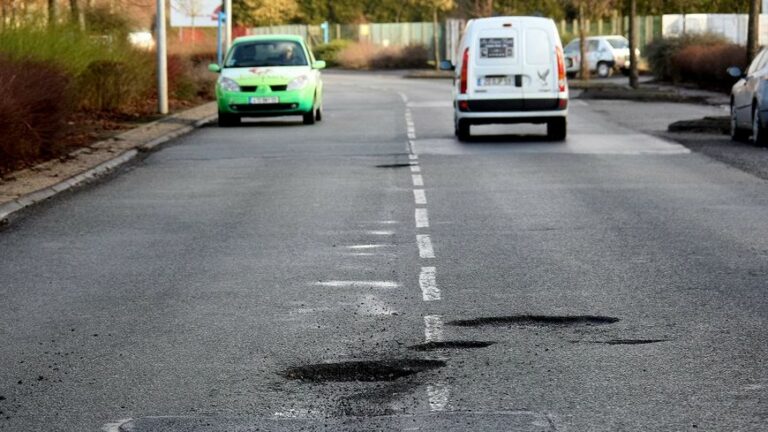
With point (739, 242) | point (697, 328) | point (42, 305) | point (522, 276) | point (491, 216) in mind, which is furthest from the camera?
point (491, 216)

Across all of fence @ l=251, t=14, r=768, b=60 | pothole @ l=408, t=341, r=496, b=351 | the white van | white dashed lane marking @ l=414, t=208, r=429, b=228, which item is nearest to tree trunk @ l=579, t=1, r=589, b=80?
fence @ l=251, t=14, r=768, b=60

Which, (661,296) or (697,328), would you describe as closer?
(697,328)

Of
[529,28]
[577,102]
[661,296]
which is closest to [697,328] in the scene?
[661,296]

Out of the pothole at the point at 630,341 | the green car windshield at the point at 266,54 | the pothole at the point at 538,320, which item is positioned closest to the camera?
the pothole at the point at 630,341

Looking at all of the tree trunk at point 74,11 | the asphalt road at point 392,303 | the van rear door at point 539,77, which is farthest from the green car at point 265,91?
the asphalt road at point 392,303

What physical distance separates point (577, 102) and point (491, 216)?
26.6 metres

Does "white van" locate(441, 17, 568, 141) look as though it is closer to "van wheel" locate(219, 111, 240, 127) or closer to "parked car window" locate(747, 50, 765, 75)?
"parked car window" locate(747, 50, 765, 75)

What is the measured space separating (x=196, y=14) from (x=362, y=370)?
2058 inches

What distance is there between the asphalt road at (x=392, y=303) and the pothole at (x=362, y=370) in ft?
0.07

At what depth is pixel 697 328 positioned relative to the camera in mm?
8539

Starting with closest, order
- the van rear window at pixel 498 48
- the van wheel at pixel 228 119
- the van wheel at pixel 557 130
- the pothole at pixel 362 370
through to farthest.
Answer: the pothole at pixel 362 370 → the van rear window at pixel 498 48 → the van wheel at pixel 557 130 → the van wheel at pixel 228 119

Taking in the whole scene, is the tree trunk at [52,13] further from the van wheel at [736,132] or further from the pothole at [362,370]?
the pothole at [362,370]

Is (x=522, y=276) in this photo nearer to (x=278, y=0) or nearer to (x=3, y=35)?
(x=3, y=35)

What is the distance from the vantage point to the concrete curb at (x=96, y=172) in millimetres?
15266
